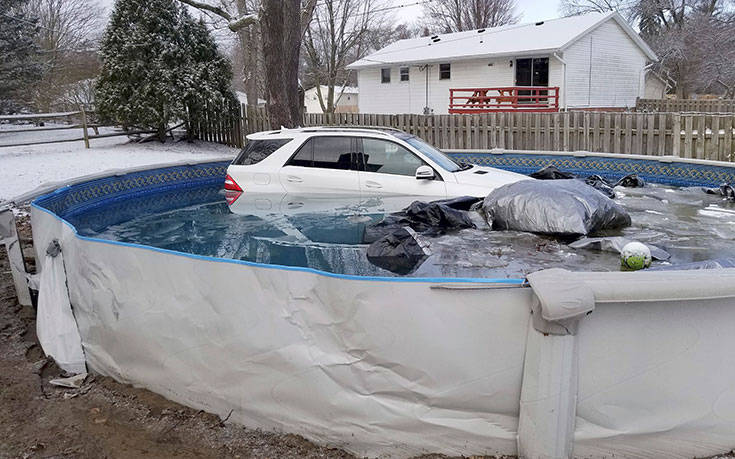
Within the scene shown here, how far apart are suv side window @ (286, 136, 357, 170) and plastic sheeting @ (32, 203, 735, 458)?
4773mm

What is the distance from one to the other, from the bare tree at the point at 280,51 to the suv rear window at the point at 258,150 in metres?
5.47

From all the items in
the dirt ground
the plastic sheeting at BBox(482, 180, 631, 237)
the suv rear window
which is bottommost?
the dirt ground

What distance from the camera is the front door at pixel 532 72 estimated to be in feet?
90.2

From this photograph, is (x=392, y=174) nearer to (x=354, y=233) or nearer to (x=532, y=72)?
(x=354, y=233)

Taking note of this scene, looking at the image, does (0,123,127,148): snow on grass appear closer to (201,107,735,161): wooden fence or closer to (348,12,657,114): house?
(201,107,735,161): wooden fence

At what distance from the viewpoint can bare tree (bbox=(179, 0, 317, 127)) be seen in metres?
13.2

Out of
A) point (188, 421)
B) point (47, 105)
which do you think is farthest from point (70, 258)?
point (47, 105)

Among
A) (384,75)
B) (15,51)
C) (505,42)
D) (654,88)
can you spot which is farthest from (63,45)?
(654,88)

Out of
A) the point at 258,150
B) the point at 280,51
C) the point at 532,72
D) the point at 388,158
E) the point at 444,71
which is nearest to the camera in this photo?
the point at 388,158

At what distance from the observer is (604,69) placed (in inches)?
1144

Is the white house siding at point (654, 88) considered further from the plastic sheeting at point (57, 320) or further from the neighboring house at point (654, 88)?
the plastic sheeting at point (57, 320)

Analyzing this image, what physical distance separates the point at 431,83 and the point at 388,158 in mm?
24211

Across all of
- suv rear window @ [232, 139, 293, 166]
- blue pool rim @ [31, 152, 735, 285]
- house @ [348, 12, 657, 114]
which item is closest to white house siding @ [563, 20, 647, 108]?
house @ [348, 12, 657, 114]

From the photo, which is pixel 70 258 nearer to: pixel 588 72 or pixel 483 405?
pixel 483 405
